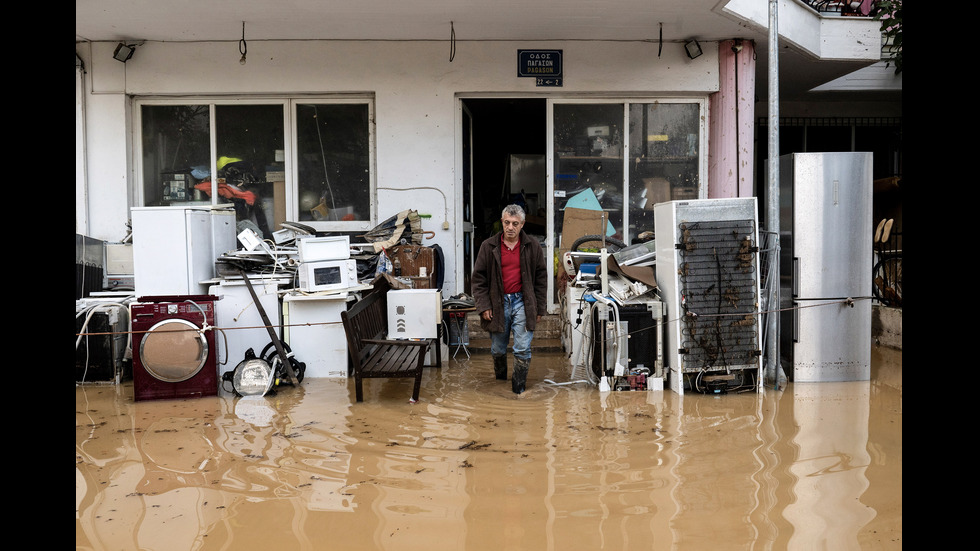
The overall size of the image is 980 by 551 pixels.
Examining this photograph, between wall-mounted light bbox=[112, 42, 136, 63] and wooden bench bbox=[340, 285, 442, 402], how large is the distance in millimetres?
4681

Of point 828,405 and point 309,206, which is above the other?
point 309,206

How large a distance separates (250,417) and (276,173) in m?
4.50

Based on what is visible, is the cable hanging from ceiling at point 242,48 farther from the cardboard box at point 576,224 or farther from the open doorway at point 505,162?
the cardboard box at point 576,224

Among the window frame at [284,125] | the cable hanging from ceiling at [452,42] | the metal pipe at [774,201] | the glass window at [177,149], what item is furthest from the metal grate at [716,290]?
the glass window at [177,149]

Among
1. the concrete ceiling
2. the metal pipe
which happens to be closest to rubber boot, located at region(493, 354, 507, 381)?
the metal pipe

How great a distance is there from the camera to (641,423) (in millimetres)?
6047

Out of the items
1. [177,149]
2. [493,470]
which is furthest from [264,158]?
[493,470]

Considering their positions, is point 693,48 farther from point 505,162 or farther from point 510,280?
point 505,162

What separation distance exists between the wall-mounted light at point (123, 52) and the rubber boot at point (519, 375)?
6546mm

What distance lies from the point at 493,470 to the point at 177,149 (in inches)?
286

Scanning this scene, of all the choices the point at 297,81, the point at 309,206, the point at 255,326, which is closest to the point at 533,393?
the point at 255,326

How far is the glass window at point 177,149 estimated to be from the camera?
995cm

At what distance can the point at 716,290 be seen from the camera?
23.1 feet
